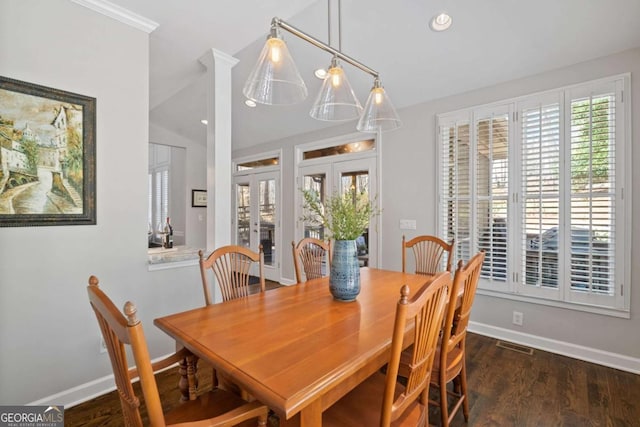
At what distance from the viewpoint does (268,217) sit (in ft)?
18.4

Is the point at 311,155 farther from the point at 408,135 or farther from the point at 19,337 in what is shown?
the point at 19,337

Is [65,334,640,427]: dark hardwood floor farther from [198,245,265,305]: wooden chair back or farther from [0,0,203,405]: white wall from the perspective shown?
[198,245,265,305]: wooden chair back

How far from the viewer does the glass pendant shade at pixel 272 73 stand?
4.71 feet

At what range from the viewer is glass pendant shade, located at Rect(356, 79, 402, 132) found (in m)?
1.94

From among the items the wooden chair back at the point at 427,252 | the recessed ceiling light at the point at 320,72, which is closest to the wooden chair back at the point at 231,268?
the wooden chair back at the point at 427,252

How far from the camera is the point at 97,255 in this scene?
215 cm

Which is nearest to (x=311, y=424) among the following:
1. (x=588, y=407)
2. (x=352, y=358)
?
(x=352, y=358)

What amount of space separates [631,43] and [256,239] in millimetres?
5418

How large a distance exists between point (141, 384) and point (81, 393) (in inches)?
75.4

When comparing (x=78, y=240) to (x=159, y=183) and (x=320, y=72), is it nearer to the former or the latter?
(x=320, y=72)

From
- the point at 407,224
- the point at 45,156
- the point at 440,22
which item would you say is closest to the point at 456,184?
the point at 407,224

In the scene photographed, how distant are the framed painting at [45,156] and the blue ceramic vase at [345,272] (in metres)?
1.78

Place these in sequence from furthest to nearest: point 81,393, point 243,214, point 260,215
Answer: point 243,214 < point 260,215 < point 81,393

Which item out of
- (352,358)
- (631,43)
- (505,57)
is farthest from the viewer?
(505,57)
